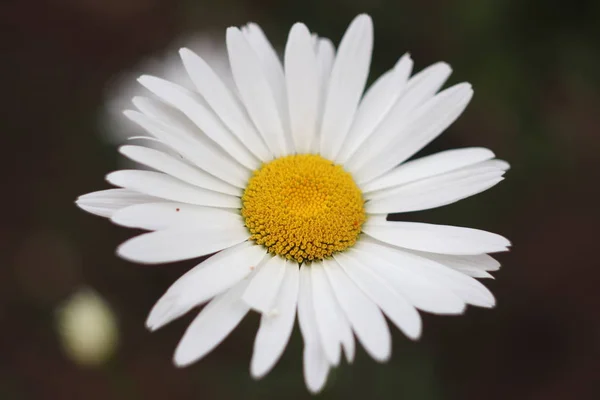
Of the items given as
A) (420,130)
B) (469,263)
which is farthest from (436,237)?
(420,130)

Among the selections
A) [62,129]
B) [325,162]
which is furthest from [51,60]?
[325,162]

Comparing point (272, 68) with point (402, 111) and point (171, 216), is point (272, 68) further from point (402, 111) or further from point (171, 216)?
point (171, 216)

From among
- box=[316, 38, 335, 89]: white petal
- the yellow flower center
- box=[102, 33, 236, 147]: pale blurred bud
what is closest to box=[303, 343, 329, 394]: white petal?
the yellow flower center

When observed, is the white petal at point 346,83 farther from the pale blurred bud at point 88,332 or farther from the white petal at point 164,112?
the pale blurred bud at point 88,332

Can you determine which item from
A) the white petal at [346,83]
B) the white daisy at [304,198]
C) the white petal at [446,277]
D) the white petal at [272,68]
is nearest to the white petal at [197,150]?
the white daisy at [304,198]

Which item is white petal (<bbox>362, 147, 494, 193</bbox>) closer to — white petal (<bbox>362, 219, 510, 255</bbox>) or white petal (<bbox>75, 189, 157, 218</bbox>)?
white petal (<bbox>362, 219, 510, 255</bbox>)
